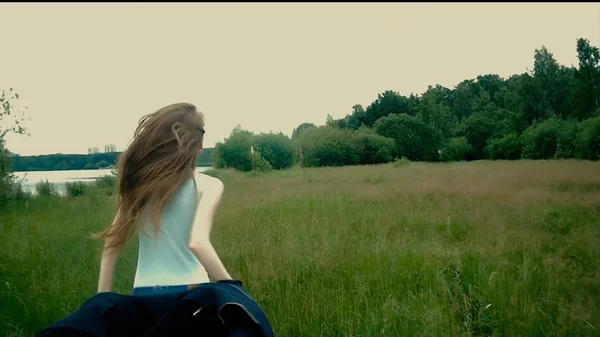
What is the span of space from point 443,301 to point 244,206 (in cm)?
233

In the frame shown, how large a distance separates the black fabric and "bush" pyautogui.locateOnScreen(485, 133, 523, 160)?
341 centimetres

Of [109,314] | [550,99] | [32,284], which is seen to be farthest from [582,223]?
[32,284]

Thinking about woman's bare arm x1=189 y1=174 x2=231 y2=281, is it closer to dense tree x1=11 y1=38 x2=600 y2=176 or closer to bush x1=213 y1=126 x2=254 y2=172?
dense tree x1=11 y1=38 x2=600 y2=176

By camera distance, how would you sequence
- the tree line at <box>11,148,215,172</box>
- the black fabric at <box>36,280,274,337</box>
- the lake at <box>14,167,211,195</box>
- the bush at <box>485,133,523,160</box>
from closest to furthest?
the black fabric at <box>36,280,274,337</box>, the bush at <box>485,133,523,160</box>, the tree line at <box>11,148,215,172</box>, the lake at <box>14,167,211,195</box>

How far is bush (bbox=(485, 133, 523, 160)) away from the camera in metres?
4.42

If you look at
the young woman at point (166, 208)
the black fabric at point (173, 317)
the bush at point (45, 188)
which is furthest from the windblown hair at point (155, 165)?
the bush at point (45, 188)

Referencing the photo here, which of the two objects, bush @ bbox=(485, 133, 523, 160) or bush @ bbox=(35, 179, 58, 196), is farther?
bush @ bbox=(35, 179, 58, 196)

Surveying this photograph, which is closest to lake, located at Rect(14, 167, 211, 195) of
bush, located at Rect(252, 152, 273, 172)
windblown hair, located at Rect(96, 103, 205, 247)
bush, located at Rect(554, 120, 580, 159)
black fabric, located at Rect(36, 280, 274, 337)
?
bush, located at Rect(252, 152, 273, 172)

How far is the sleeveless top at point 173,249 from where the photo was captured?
74.7 inches

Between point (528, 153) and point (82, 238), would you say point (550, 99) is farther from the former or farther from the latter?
point (82, 238)

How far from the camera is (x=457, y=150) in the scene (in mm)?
4715

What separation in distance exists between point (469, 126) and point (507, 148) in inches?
15.9

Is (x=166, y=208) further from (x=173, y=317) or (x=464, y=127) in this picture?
(x=464, y=127)

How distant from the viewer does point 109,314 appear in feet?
5.09
